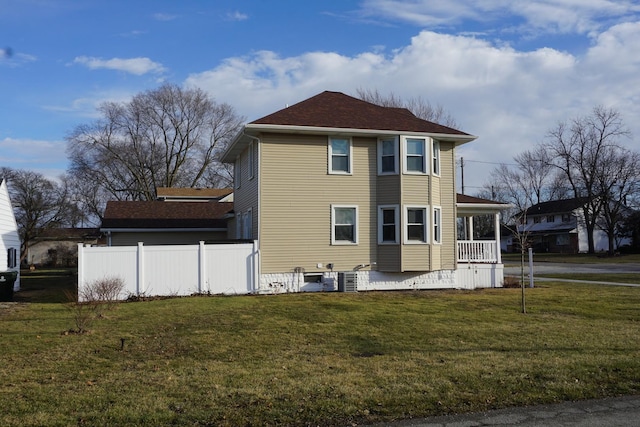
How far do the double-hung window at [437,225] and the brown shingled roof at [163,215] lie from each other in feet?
36.9

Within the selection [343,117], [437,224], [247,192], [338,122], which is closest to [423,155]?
[437,224]

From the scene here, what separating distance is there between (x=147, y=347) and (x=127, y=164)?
1787 inches

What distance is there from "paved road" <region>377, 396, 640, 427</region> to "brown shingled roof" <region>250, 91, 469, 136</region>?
14487 millimetres

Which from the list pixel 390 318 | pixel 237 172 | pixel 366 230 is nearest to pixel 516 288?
pixel 366 230

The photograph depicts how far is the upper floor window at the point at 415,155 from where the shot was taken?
67.1 feet

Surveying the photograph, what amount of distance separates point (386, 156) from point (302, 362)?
1310 centimetres

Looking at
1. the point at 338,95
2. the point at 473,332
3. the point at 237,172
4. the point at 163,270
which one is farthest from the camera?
the point at 237,172

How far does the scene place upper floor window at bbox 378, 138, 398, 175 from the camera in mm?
20547

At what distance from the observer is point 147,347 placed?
974 cm

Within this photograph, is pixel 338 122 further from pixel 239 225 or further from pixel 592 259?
pixel 592 259

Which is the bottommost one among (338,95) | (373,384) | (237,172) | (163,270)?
(373,384)

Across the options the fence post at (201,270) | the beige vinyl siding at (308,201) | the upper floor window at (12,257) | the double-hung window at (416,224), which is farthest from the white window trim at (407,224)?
the upper floor window at (12,257)

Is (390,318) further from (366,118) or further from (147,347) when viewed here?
(366,118)

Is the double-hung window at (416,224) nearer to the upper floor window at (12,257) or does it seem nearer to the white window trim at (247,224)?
the white window trim at (247,224)
